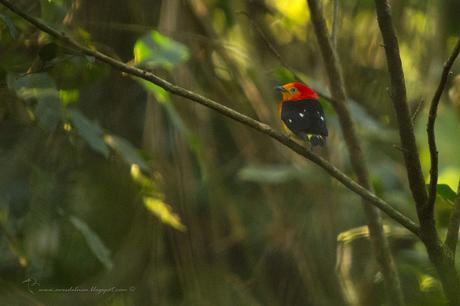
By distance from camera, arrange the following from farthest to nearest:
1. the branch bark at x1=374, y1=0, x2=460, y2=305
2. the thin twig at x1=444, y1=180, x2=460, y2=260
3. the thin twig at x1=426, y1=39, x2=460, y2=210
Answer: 1. the thin twig at x1=444, y1=180, x2=460, y2=260
2. the branch bark at x1=374, y1=0, x2=460, y2=305
3. the thin twig at x1=426, y1=39, x2=460, y2=210

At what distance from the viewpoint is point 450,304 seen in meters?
1.26

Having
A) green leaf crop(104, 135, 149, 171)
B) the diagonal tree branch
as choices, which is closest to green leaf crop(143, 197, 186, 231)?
green leaf crop(104, 135, 149, 171)

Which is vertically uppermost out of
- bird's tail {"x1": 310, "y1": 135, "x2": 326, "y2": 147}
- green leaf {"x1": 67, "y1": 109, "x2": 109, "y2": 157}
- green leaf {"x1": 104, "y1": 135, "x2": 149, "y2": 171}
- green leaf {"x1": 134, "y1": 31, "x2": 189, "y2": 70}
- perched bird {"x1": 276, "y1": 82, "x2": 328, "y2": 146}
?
green leaf {"x1": 134, "y1": 31, "x2": 189, "y2": 70}

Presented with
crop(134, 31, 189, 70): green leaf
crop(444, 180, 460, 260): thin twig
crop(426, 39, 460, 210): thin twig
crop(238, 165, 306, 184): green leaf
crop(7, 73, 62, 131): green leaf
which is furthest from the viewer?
crop(238, 165, 306, 184): green leaf

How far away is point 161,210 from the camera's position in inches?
106

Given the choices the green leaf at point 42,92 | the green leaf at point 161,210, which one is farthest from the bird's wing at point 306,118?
the green leaf at point 161,210

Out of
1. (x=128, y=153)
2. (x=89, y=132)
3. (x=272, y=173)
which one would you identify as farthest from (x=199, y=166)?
(x=89, y=132)

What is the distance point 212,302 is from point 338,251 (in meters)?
0.62

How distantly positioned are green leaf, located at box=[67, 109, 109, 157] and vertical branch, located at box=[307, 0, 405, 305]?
2.26 feet

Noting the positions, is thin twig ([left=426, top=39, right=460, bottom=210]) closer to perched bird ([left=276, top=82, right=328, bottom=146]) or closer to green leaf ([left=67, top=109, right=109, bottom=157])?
perched bird ([left=276, top=82, right=328, bottom=146])

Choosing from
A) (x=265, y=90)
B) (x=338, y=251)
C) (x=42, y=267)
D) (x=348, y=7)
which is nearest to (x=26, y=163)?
(x=42, y=267)

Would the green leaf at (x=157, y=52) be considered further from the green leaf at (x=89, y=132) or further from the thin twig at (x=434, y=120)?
the thin twig at (x=434, y=120)

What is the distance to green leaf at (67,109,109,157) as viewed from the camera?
82.7 inches

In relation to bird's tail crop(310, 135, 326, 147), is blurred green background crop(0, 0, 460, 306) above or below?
below
